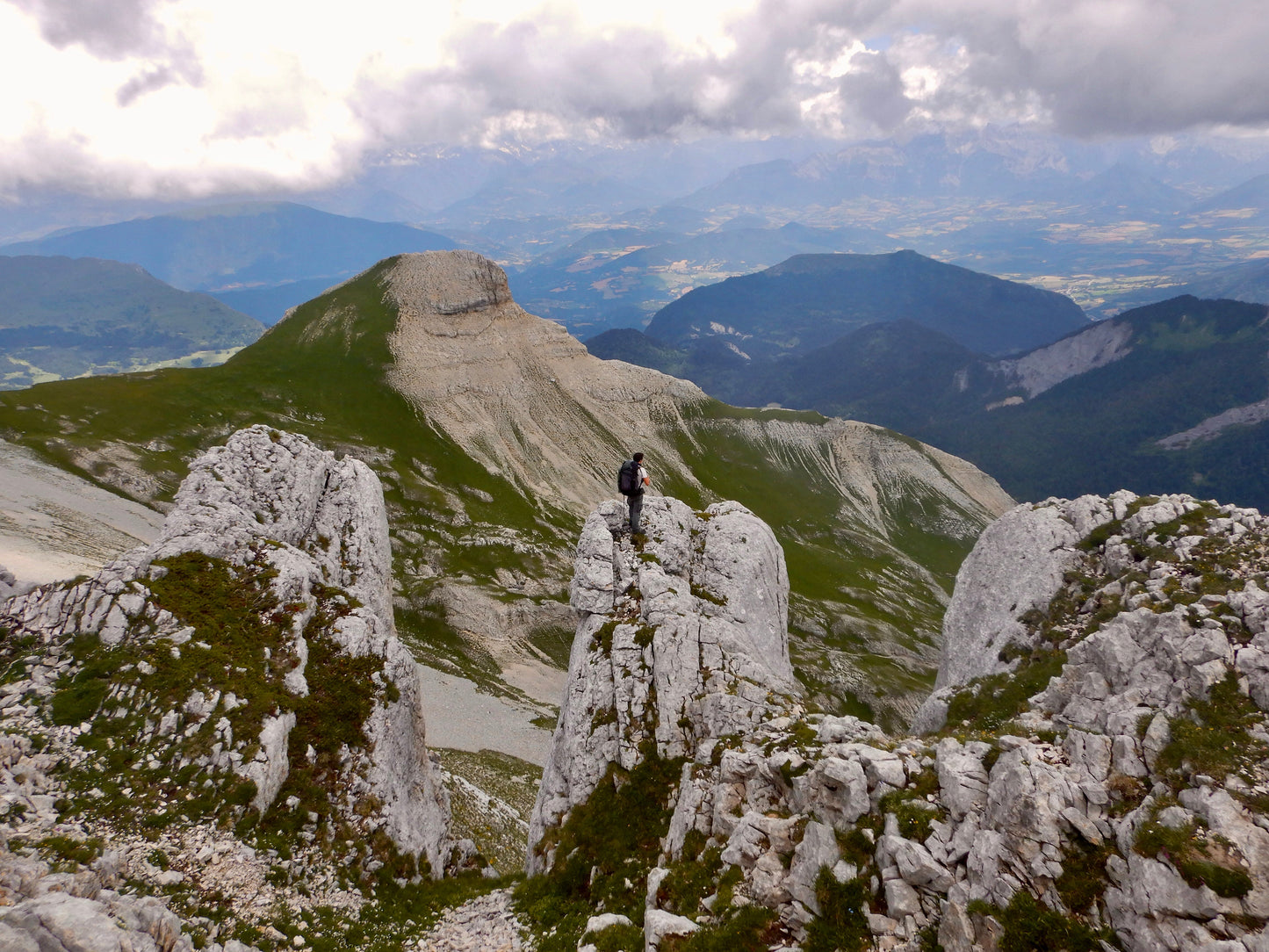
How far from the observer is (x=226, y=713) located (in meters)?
24.5

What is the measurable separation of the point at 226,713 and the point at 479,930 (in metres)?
13.6

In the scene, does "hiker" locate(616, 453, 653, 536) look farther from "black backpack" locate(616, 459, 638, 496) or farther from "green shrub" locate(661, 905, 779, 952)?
"green shrub" locate(661, 905, 779, 952)


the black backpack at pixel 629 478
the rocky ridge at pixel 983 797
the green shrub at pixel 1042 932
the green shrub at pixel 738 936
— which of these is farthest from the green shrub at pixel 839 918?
the black backpack at pixel 629 478

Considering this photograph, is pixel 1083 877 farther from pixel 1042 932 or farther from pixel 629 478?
pixel 629 478

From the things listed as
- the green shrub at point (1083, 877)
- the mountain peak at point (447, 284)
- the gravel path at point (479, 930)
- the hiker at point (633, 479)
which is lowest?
the gravel path at point (479, 930)

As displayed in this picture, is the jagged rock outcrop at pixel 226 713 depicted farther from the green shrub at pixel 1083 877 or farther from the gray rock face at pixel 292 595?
the green shrub at pixel 1083 877

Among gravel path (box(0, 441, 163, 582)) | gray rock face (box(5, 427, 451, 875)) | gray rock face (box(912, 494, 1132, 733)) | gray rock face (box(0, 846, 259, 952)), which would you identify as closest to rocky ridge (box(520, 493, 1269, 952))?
gray rock face (box(912, 494, 1132, 733))

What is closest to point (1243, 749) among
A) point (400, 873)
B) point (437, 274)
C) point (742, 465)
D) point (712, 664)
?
point (712, 664)

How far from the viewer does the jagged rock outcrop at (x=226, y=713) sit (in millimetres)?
20922

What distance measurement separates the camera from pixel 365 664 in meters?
31.2

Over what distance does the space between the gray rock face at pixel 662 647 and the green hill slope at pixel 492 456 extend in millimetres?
47068

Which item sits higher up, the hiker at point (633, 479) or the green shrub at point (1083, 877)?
Result: the hiker at point (633, 479)

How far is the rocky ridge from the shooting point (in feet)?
44.9

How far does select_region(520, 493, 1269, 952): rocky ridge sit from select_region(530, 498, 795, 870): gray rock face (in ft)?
0.73
